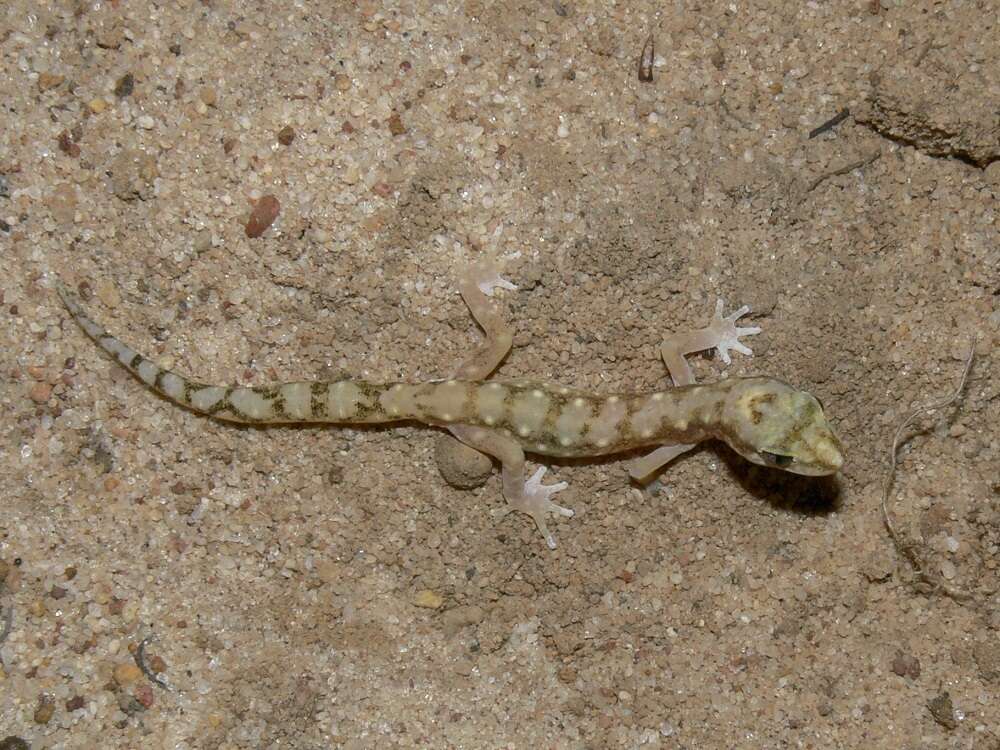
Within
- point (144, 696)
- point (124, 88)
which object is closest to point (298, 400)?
point (144, 696)

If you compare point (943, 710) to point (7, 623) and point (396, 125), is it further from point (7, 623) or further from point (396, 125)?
point (7, 623)

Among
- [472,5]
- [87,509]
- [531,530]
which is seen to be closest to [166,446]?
[87,509]

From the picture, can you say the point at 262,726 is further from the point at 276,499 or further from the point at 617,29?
the point at 617,29

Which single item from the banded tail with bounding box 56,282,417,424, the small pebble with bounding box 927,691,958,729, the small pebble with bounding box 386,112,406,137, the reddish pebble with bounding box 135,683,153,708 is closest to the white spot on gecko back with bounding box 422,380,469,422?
the banded tail with bounding box 56,282,417,424

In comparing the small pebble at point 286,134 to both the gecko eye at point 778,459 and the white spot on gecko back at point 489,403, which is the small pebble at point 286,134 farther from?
the gecko eye at point 778,459

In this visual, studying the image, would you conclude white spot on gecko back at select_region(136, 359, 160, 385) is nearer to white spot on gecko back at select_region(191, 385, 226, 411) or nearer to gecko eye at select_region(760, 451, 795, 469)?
white spot on gecko back at select_region(191, 385, 226, 411)

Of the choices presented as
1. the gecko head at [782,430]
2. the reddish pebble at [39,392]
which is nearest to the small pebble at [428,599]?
the gecko head at [782,430]
